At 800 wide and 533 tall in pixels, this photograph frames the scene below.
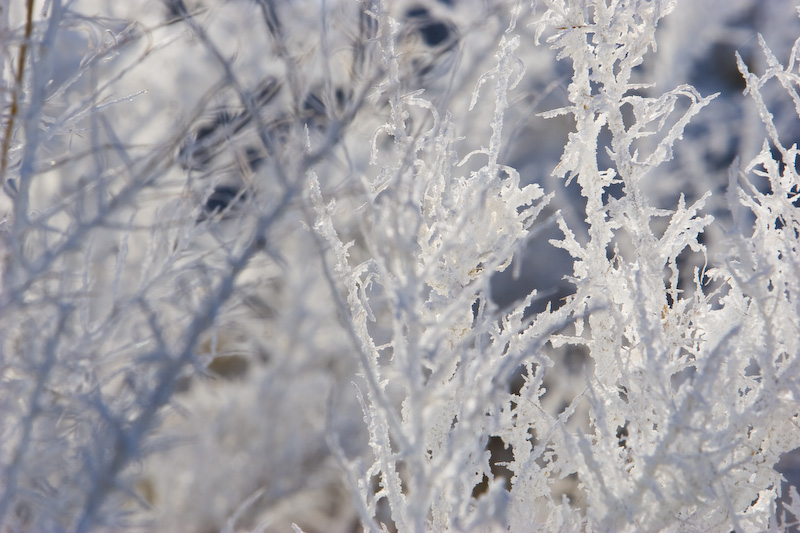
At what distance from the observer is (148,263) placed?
4.70 ft

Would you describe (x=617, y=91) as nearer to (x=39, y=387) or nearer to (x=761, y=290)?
(x=761, y=290)

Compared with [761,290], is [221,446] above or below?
below

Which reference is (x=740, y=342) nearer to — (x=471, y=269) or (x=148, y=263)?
(x=471, y=269)

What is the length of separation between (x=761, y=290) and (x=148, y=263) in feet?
4.07

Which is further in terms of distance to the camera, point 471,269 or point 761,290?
point 471,269

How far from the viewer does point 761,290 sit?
4.00 ft

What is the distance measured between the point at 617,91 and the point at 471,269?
524mm

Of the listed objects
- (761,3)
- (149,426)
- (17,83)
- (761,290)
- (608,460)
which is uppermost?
(17,83)

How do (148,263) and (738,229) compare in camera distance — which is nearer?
(738,229)

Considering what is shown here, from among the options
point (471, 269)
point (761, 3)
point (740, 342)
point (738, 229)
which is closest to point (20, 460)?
point (471, 269)

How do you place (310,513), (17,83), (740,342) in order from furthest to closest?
(310,513) → (740,342) → (17,83)

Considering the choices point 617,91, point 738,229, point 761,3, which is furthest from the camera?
point 761,3

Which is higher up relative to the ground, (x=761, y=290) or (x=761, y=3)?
(x=761, y=290)

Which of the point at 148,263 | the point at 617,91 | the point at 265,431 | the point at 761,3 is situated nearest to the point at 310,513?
the point at 265,431
